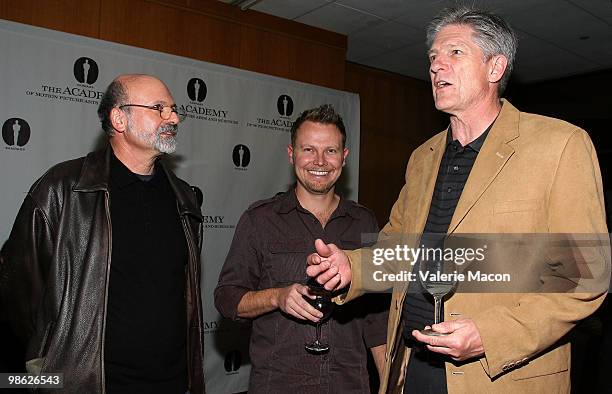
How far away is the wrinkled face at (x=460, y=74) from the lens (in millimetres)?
1735

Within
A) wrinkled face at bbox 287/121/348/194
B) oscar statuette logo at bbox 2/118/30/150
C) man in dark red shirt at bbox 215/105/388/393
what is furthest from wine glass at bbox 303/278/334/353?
oscar statuette logo at bbox 2/118/30/150

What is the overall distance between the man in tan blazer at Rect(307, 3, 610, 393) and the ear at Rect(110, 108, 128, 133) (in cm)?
116

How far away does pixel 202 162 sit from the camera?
14.9 ft

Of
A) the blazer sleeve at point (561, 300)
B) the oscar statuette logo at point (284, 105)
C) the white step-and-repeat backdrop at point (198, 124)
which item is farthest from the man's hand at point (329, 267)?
the oscar statuette logo at point (284, 105)

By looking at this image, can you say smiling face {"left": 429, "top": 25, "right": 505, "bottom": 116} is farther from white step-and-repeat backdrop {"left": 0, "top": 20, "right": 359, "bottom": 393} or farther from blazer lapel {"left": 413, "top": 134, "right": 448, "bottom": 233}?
white step-and-repeat backdrop {"left": 0, "top": 20, "right": 359, "bottom": 393}

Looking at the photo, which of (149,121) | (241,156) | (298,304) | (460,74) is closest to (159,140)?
(149,121)

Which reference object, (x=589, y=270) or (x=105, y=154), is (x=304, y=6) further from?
(x=589, y=270)

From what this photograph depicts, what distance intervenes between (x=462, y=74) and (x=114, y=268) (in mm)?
1569

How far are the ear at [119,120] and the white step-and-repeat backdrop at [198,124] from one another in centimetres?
176

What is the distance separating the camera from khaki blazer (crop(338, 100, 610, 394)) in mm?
1397

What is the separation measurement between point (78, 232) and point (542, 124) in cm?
180

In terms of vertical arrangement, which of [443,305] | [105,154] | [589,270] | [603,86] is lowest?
[443,305]

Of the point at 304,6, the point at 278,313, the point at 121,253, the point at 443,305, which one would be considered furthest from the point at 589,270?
the point at 304,6

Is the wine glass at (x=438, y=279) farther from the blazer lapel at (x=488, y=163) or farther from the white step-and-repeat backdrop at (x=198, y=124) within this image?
the white step-and-repeat backdrop at (x=198, y=124)
